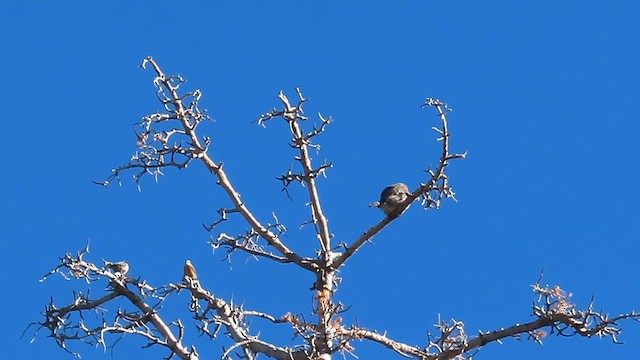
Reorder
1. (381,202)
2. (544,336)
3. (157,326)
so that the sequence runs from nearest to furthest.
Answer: (544,336) < (157,326) < (381,202)

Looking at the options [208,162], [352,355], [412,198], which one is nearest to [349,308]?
[352,355]

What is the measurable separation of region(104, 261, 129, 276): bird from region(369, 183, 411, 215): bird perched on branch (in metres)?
1.94

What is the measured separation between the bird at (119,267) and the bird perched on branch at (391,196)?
1942mm

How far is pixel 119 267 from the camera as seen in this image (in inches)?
350

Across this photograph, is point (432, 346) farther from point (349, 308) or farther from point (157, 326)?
point (157, 326)

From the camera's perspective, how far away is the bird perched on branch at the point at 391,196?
8913 mm

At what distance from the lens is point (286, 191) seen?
8227mm

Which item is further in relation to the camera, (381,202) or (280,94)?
(381,202)

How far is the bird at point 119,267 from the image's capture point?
840 centimetres

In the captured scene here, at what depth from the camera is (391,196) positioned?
9516mm

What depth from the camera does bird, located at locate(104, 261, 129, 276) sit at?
8.40 meters

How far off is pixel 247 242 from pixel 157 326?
0.83m

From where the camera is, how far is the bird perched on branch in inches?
351

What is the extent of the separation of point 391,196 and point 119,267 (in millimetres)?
2166
